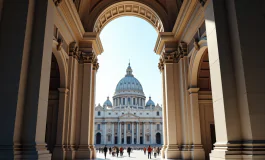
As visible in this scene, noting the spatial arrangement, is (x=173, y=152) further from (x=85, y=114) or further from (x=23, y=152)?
(x=23, y=152)

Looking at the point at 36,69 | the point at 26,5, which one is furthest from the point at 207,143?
the point at 26,5

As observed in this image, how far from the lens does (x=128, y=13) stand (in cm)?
2353

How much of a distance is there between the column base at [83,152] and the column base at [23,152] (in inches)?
345

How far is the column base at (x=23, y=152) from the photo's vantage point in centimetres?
774

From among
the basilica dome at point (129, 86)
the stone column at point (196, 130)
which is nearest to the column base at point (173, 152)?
the stone column at point (196, 130)

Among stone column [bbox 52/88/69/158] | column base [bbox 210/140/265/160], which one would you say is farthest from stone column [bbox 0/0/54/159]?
stone column [bbox 52/88/69/158]

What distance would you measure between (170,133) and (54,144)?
832 cm

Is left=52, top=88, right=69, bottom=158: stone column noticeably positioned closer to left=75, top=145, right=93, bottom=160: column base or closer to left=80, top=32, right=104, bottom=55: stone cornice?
left=75, top=145, right=93, bottom=160: column base

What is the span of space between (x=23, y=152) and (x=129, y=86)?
4908 inches

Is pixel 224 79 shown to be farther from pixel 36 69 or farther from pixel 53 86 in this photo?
pixel 53 86

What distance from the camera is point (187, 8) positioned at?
599 inches

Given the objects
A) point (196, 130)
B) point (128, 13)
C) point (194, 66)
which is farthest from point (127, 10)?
point (196, 130)

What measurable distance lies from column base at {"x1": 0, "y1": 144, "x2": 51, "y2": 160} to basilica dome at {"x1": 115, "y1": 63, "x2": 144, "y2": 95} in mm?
121735

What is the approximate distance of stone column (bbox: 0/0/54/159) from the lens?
817 centimetres
